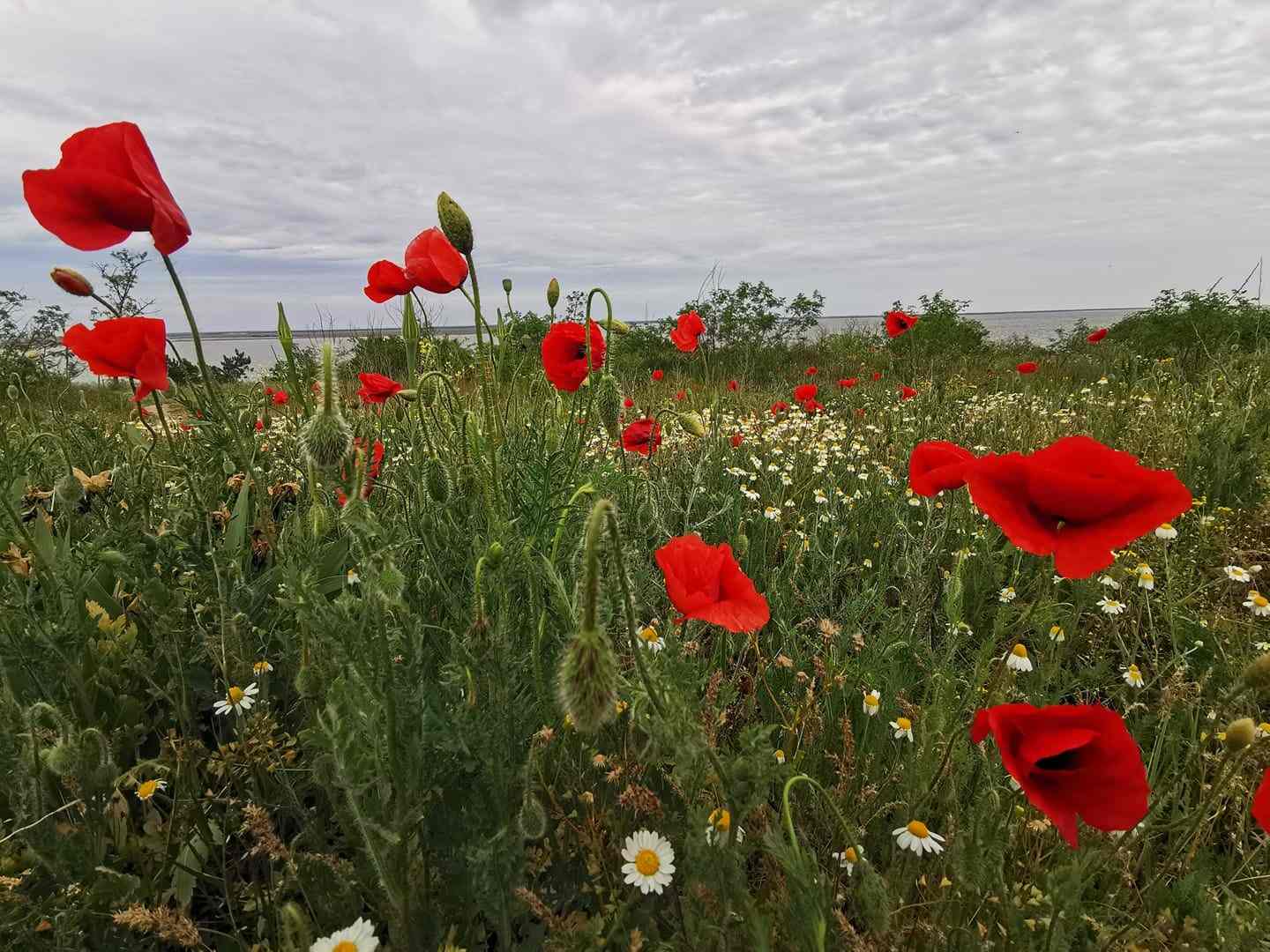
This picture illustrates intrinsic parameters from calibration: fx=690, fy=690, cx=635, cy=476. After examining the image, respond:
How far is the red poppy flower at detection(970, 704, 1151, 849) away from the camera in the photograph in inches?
39.7

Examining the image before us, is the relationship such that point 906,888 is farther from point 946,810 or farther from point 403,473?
point 403,473

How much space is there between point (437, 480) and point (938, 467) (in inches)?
50.5

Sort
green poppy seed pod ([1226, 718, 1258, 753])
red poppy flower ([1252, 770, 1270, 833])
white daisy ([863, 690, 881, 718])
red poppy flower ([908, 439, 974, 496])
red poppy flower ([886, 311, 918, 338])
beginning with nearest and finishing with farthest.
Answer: red poppy flower ([1252, 770, 1270, 833]) → green poppy seed pod ([1226, 718, 1258, 753]) → red poppy flower ([908, 439, 974, 496]) → white daisy ([863, 690, 881, 718]) → red poppy flower ([886, 311, 918, 338])

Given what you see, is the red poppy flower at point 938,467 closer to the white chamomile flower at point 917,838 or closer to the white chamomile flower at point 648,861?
the white chamomile flower at point 917,838

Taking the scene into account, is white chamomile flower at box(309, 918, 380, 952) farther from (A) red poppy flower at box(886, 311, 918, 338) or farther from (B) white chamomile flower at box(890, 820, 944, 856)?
(A) red poppy flower at box(886, 311, 918, 338)

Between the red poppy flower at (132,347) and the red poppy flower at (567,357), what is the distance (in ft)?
3.30

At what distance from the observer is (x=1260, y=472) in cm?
338

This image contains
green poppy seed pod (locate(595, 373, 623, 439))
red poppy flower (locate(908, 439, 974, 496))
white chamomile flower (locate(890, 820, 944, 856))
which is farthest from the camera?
green poppy seed pod (locate(595, 373, 623, 439))

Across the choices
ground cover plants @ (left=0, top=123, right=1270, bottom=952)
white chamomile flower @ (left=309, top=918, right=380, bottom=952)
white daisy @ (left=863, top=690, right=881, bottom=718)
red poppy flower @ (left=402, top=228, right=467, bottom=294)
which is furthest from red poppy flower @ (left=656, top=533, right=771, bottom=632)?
red poppy flower @ (left=402, top=228, right=467, bottom=294)

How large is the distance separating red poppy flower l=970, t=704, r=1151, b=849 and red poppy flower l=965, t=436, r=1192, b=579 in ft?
0.74

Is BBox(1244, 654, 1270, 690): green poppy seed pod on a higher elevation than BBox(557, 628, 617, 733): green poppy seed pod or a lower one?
lower

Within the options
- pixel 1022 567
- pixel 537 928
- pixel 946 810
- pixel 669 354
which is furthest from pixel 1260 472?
pixel 669 354

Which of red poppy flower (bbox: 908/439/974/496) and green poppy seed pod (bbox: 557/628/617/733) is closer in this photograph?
green poppy seed pod (bbox: 557/628/617/733)

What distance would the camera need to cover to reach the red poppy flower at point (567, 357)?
2164mm
